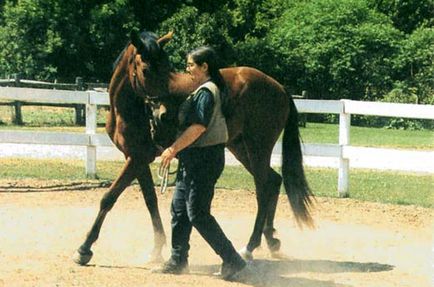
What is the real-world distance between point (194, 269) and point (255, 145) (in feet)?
4.36

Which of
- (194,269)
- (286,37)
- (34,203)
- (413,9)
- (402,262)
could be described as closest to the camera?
(194,269)

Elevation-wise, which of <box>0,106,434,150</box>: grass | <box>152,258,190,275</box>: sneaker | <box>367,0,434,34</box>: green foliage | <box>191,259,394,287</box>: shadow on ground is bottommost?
<box>0,106,434,150</box>: grass

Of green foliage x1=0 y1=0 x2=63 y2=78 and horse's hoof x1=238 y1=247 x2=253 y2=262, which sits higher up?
green foliage x1=0 y1=0 x2=63 y2=78

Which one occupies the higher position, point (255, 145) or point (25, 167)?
point (255, 145)

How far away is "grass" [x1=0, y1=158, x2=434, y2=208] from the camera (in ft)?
37.4

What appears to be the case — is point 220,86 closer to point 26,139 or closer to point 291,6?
point 26,139

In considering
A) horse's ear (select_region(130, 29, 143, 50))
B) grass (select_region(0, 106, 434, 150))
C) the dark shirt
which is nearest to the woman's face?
the dark shirt

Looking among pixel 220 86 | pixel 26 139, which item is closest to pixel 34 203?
pixel 26 139

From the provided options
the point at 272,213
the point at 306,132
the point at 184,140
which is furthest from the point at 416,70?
the point at 184,140

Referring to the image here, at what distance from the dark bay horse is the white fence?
9.93ft

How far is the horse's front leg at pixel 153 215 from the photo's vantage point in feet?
23.3

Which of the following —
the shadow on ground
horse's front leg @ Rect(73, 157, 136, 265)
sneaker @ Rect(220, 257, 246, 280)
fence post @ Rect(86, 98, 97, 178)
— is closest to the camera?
sneaker @ Rect(220, 257, 246, 280)

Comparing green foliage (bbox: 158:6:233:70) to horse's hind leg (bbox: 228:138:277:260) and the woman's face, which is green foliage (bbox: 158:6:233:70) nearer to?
horse's hind leg (bbox: 228:138:277:260)

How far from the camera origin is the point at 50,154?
1286cm
